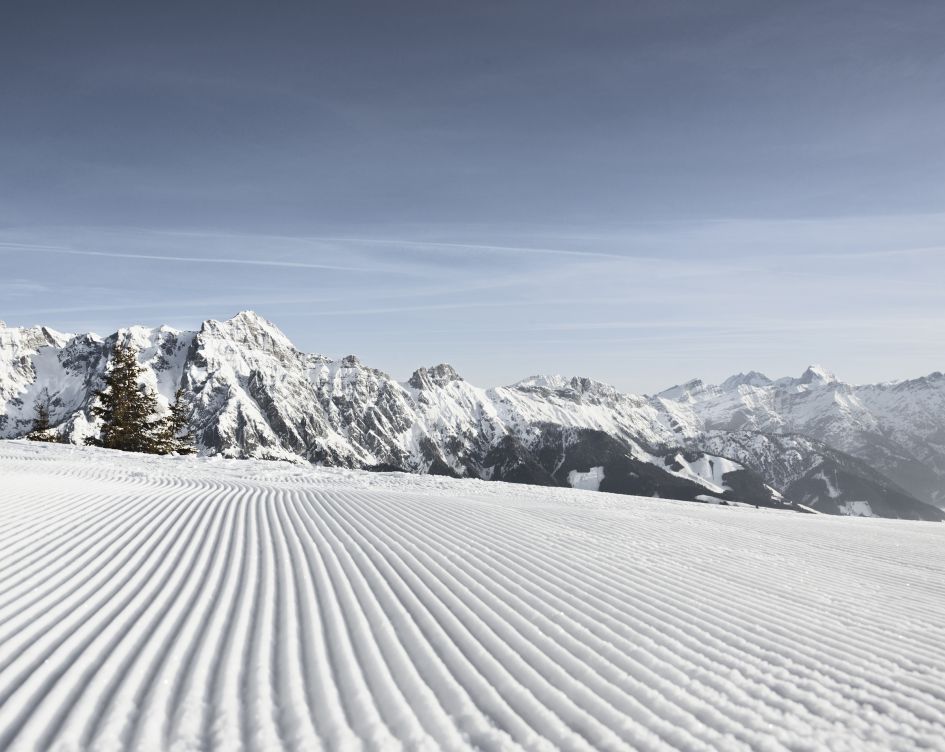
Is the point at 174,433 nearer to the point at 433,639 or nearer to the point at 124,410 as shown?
the point at 124,410

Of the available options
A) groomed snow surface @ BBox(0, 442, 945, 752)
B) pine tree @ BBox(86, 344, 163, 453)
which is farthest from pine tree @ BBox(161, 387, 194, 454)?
groomed snow surface @ BBox(0, 442, 945, 752)

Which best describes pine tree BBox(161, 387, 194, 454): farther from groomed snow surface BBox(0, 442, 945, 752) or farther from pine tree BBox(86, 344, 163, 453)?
groomed snow surface BBox(0, 442, 945, 752)

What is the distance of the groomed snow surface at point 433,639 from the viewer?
15.1 feet

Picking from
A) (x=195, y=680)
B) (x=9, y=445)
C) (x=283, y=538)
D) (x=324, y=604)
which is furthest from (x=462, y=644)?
(x=9, y=445)

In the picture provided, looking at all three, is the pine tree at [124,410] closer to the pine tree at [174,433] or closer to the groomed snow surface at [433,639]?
the pine tree at [174,433]

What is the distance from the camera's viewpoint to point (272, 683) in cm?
509

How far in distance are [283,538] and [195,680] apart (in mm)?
6479

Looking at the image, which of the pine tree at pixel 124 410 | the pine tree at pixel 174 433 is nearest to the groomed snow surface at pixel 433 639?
the pine tree at pixel 124 410

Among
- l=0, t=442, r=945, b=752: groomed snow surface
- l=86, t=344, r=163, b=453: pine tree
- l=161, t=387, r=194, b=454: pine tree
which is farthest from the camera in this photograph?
l=161, t=387, r=194, b=454: pine tree

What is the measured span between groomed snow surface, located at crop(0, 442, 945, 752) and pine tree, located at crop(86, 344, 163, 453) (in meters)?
34.4

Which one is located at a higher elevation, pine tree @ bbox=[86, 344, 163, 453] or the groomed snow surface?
pine tree @ bbox=[86, 344, 163, 453]

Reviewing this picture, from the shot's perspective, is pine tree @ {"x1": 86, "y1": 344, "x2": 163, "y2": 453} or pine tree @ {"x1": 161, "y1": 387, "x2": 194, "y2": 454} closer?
pine tree @ {"x1": 86, "y1": 344, "x2": 163, "y2": 453}

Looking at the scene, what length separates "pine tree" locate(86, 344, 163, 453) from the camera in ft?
147

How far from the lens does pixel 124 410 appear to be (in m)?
45.7
